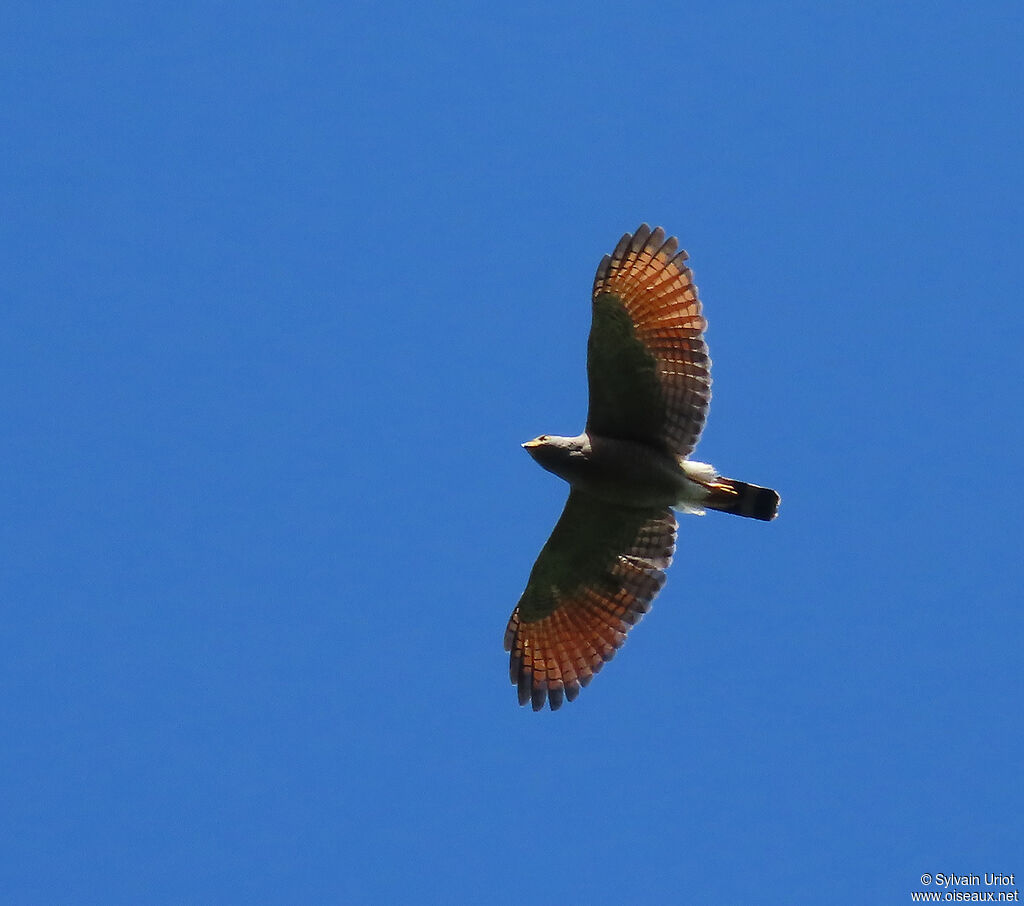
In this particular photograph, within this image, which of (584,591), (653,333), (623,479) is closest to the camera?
(653,333)

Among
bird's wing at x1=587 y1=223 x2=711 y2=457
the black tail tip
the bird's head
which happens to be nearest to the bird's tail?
the black tail tip

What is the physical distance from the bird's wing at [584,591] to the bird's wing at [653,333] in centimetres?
139

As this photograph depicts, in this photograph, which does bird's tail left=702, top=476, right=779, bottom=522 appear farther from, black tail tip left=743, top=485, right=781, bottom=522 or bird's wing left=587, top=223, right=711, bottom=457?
bird's wing left=587, top=223, right=711, bottom=457

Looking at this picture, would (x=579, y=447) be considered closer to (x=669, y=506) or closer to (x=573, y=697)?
(x=669, y=506)

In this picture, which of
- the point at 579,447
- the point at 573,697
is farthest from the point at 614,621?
the point at 579,447

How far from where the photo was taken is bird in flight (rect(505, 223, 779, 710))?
15352mm

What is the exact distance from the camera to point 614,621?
1656cm

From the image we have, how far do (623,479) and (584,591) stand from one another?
1.68m

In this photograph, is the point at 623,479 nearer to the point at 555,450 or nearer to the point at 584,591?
the point at 555,450

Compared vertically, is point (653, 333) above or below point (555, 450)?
above

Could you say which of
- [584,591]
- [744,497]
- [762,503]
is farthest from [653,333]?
[584,591]

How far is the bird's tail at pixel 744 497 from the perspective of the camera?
51.8 ft

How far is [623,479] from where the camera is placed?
51.6ft

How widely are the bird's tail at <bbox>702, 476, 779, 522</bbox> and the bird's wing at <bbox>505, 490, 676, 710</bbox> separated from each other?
694 millimetres
